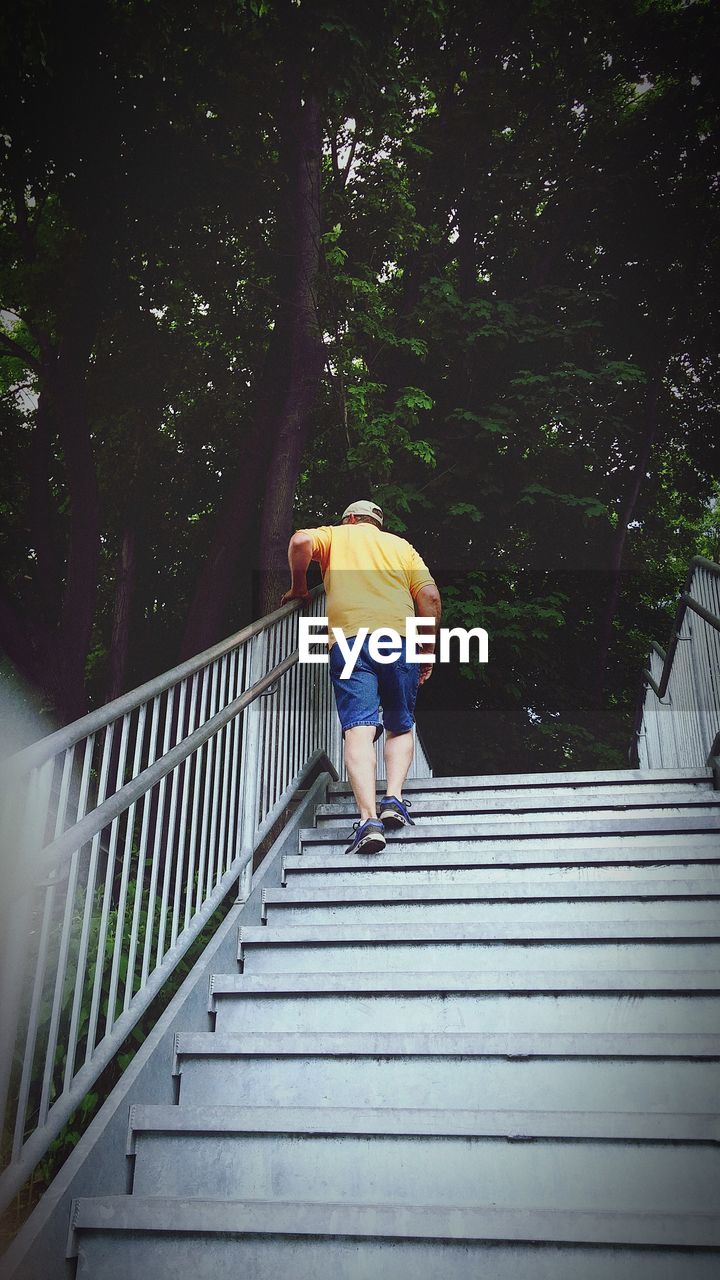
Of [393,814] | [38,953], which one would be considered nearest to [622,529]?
[393,814]

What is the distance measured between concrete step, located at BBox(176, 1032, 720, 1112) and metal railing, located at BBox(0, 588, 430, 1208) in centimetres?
33

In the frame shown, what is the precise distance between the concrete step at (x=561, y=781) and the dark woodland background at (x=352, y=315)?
1845 mm

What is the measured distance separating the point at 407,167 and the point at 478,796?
7780 millimetres

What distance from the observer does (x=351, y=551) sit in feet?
13.1

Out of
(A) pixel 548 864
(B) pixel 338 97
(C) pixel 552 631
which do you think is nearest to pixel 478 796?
(A) pixel 548 864

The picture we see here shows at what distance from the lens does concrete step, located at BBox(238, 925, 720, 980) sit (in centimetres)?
263

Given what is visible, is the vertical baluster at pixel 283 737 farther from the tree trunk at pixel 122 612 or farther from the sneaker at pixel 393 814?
the tree trunk at pixel 122 612

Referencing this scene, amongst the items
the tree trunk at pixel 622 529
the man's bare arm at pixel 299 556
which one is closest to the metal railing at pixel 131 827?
the man's bare arm at pixel 299 556

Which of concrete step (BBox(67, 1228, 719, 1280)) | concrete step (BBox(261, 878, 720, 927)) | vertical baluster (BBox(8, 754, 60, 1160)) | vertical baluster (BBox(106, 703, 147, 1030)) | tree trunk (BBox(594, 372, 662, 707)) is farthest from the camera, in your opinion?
tree trunk (BBox(594, 372, 662, 707))

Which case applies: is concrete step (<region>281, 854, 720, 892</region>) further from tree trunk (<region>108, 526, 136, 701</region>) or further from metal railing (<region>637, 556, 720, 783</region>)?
tree trunk (<region>108, 526, 136, 701</region>)

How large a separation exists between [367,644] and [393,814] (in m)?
0.78

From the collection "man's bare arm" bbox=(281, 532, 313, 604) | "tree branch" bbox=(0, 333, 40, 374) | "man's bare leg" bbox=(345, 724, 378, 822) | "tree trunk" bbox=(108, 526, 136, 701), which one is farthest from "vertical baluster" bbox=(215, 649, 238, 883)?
"tree branch" bbox=(0, 333, 40, 374)

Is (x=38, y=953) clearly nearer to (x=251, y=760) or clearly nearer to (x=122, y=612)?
(x=251, y=760)

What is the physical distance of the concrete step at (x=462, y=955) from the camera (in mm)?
2627
